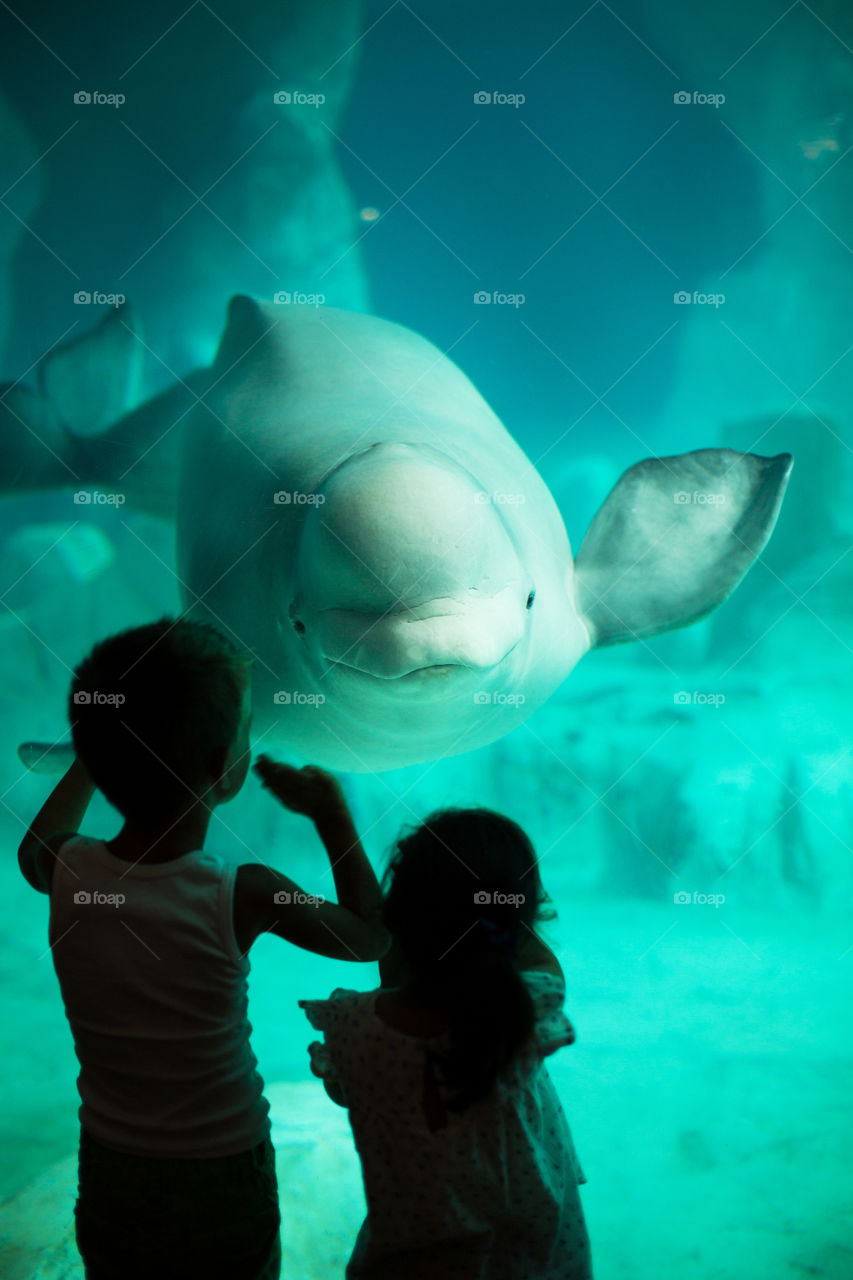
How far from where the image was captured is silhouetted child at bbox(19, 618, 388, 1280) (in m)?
1.71

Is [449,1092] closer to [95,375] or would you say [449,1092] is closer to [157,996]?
[157,996]

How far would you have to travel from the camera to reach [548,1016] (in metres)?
1.63

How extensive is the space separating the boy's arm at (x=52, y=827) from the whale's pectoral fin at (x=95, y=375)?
5.05 m

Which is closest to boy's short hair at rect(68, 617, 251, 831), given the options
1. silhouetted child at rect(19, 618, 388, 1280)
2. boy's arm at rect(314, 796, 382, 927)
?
silhouetted child at rect(19, 618, 388, 1280)

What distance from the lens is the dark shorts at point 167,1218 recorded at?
170 cm

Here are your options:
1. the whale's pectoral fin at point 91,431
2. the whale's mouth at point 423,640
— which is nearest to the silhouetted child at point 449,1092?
the whale's mouth at point 423,640

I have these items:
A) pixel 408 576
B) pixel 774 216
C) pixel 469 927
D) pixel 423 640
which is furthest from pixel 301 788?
pixel 774 216

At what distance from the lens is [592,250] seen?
743 cm

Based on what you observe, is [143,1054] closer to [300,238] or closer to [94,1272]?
[94,1272]

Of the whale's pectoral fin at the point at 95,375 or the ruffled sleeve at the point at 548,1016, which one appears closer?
the ruffled sleeve at the point at 548,1016

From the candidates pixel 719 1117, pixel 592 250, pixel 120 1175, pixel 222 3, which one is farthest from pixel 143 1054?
pixel 592 250

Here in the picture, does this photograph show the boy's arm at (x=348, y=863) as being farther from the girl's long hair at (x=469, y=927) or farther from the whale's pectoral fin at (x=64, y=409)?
the whale's pectoral fin at (x=64, y=409)

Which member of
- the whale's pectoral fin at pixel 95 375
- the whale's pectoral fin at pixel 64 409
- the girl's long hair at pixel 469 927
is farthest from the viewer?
the whale's pectoral fin at pixel 95 375

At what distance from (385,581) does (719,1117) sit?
11.6 ft
